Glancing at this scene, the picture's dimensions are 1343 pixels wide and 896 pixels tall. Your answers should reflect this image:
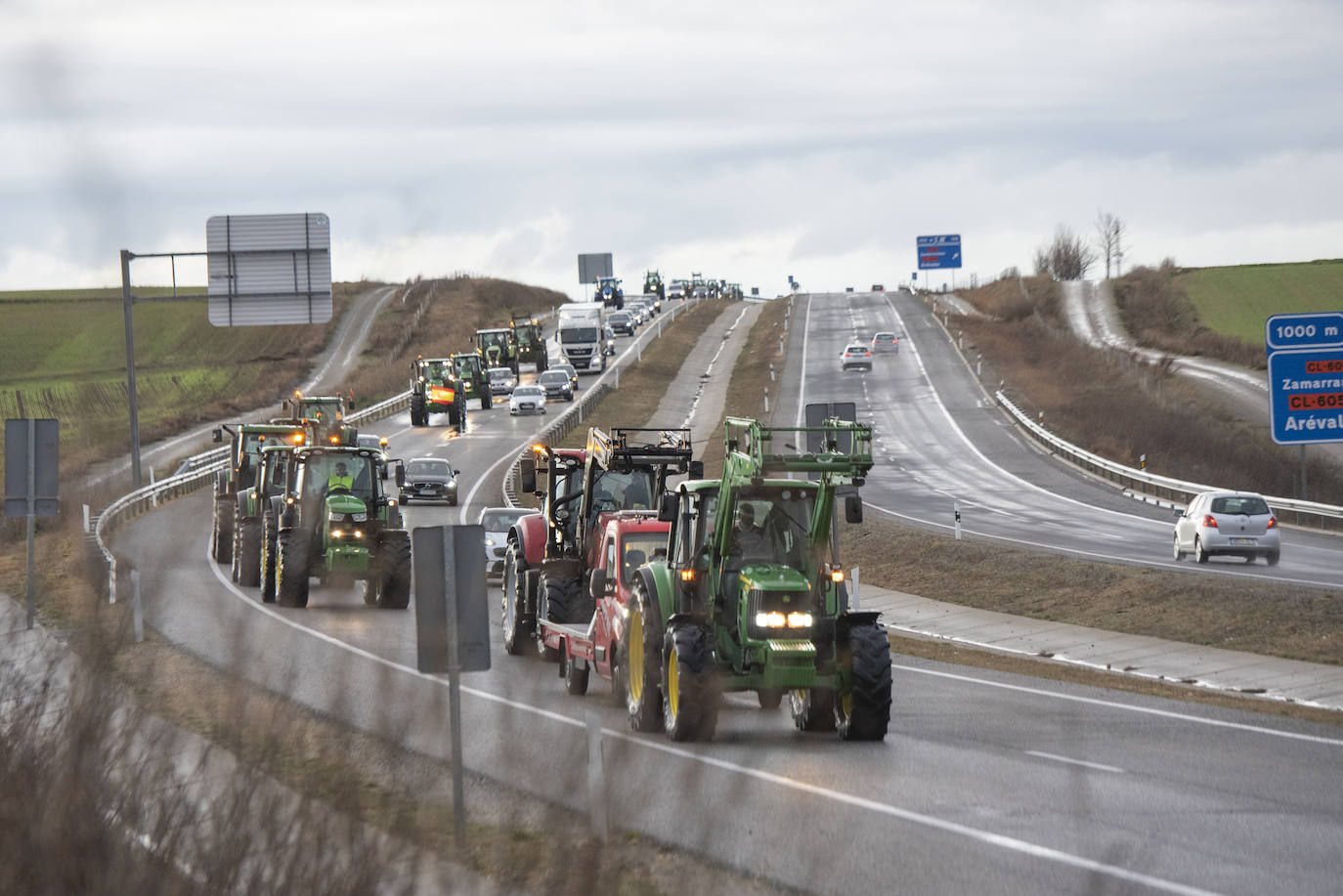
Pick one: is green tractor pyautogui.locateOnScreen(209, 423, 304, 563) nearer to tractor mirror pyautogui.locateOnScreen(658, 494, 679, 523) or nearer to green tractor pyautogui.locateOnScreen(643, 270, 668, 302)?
tractor mirror pyautogui.locateOnScreen(658, 494, 679, 523)

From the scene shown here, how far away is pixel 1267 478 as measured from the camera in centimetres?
5550

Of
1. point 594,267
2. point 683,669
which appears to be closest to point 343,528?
point 683,669

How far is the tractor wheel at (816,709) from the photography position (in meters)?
15.9

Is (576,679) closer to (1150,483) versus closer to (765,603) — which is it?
(765,603)

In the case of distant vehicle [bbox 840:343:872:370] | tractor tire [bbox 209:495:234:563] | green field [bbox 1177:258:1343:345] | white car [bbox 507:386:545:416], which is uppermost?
green field [bbox 1177:258:1343:345]

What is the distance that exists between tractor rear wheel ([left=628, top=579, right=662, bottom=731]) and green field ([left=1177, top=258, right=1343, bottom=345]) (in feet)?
275

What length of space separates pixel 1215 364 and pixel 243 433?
6345 centimetres

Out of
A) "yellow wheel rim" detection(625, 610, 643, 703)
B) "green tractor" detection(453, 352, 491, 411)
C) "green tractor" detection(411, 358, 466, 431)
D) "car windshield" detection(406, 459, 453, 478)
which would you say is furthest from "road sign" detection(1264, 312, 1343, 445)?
"green tractor" detection(453, 352, 491, 411)

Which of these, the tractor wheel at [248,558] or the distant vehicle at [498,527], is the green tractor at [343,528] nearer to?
the tractor wheel at [248,558]

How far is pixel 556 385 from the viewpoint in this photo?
268 ft

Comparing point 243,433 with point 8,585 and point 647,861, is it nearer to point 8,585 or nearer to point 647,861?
point 8,585

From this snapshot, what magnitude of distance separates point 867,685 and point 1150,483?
37707mm

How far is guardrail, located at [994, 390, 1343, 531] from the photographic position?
42.1m

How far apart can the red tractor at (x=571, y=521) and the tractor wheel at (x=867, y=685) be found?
618 cm
